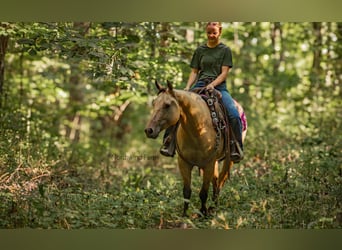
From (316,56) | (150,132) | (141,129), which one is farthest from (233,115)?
(141,129)

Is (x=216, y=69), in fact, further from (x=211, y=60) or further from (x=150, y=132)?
(x=150, y=132)

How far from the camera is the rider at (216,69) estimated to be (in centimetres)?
526

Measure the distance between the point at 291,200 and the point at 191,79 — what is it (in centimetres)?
144

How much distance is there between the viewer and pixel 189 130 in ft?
16.0

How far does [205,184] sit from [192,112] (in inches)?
28.1

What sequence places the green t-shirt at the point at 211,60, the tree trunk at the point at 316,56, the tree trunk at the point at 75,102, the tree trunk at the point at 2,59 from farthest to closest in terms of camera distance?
the tree trunk at the point at 75,102
the tree trunk at the point at 316,56
the tree trunk at the point at 2,59
the green t-shirt at the point at 211,60

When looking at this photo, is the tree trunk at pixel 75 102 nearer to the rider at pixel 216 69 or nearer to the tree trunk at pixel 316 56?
the rider at pixel 216 69

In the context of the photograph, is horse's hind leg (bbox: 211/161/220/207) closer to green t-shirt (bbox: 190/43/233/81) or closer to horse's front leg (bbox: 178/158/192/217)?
horse's front leg (bbox: 178/158/192/217)

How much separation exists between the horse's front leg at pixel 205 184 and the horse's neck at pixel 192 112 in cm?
39

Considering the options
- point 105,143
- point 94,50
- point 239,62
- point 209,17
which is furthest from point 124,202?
point 239,62

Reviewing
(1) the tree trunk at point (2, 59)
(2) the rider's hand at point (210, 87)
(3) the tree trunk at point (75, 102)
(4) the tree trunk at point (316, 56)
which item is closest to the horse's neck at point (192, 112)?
(2) the rider's hand at point (210, 87)

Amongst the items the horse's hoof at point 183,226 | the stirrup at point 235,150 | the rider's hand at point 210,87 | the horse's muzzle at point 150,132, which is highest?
the rider's hand at point 210,87

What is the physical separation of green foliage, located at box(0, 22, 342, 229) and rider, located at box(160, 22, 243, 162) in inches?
25.7

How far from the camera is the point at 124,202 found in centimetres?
514
